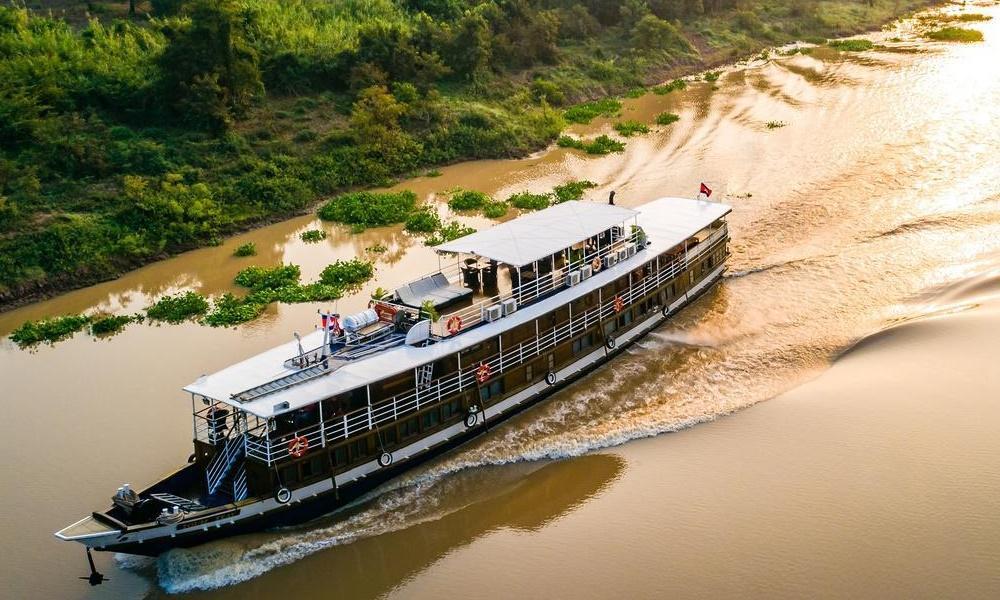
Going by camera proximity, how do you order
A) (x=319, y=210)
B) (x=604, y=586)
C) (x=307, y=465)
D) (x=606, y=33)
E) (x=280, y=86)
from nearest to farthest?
(x=604, y=586) < (x=307, y=465) < (x=319, y=210) < (x=280, y=86) < (x=606, y=33)

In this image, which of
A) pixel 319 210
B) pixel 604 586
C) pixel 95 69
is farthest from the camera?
pixel 95 69

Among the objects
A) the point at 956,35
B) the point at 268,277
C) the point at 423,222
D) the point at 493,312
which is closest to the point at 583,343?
the point at 493,312

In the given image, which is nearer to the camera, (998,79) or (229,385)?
(229,385)

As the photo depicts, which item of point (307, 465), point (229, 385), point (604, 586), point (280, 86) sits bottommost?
point (604, 586)

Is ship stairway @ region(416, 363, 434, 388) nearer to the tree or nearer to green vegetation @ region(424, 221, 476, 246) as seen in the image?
green vegetation @ region(424, 221, 476, 246)

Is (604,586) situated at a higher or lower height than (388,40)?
lower

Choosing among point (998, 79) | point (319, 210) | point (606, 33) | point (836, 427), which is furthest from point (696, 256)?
point (606, 33)

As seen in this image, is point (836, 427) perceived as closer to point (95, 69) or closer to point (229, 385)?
point (229, 385)
